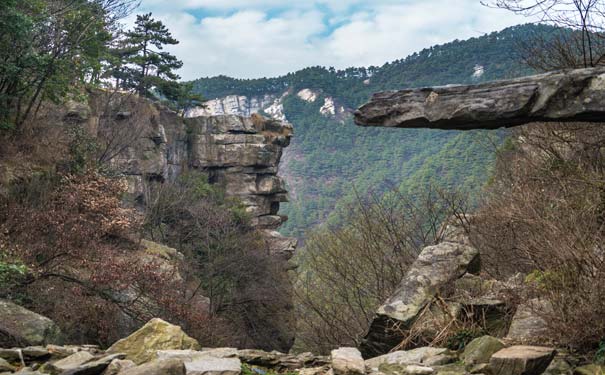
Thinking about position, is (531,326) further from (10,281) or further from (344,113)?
(344,113)

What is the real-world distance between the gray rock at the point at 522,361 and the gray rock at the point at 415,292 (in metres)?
2.33

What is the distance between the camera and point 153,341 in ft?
21.5

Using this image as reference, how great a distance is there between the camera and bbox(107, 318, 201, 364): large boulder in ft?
20.9

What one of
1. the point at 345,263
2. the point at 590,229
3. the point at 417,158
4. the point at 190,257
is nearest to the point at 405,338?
the point at 590,229

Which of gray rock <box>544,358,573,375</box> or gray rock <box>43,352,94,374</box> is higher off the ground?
gray rock <box>544,358,573,375</box>

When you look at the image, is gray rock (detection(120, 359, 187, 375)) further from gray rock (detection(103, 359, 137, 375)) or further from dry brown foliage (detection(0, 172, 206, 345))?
dry brown foliage (detection(0, 172, 206, 345))

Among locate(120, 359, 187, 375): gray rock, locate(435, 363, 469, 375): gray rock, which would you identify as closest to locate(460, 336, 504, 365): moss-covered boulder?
locate(435, 363, 469, 375): gray rock

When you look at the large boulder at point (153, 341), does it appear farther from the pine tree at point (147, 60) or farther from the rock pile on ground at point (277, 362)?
the pine tree at point (147, 60)

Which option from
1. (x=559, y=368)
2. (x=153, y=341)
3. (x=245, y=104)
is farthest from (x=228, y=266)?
(x=245, y=104)

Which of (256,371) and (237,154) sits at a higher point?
(237,154)

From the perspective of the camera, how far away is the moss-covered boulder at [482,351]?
16.9 feet

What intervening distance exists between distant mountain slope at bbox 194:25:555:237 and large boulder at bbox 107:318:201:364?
53.1 meters

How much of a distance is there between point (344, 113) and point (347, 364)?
87958 millimetres

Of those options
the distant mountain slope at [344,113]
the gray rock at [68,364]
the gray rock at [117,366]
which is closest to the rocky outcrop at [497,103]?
the gray rock at [117,366]
